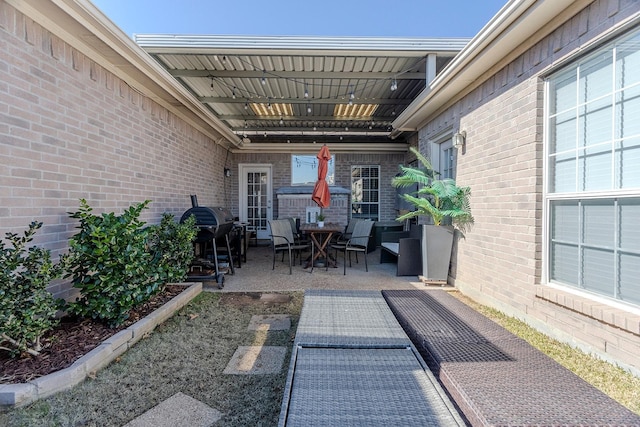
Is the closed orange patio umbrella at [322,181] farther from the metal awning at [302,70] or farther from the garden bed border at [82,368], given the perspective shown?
the garden bed border at [82,368]

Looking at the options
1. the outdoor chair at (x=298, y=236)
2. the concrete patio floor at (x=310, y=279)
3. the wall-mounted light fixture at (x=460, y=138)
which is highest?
the wall-mounted light fixture at (x=460, y=138)

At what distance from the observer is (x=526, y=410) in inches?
51.7

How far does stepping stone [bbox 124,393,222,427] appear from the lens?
1.69 meters

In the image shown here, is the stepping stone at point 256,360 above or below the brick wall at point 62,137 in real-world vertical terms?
below

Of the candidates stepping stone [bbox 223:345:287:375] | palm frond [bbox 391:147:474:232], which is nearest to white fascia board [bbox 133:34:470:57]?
palm frond [bbox 391:147:474:232]

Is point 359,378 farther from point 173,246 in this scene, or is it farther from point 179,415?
point 173,246

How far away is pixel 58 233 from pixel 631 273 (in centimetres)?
464

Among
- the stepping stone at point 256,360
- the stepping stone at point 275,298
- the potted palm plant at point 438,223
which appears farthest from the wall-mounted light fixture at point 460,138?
the stepping stone at point 256,360

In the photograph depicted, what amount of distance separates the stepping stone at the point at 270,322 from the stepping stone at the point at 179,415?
3.75 feet

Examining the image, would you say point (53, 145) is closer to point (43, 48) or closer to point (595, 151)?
Answer: point (43, 48)

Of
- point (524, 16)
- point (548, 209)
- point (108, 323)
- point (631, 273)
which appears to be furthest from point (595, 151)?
point (108, 323)

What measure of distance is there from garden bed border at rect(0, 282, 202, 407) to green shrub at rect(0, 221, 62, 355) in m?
0.32

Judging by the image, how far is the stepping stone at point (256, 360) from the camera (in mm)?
2244

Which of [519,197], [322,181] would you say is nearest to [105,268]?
[519,197]
